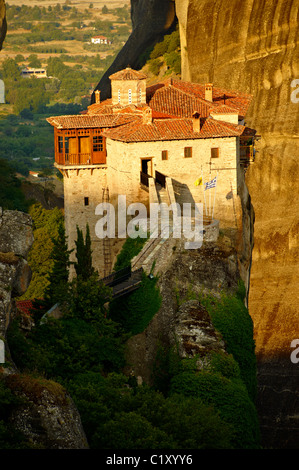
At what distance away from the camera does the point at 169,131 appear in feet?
162

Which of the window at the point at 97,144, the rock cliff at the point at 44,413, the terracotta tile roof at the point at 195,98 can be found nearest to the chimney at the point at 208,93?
the terracotta tile roof at the point at 195,98

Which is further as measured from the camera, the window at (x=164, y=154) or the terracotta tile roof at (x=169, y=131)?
the window at (x=164, y=154)

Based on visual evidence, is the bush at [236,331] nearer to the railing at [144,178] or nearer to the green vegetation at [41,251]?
the railing at [144,178]

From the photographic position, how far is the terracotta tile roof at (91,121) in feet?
171

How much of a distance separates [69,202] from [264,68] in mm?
21810

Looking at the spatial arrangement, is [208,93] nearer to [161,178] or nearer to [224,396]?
[161,178]

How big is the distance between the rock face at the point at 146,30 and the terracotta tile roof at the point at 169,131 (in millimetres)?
42427

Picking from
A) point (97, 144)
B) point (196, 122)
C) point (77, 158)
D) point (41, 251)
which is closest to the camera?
point (196, 122)

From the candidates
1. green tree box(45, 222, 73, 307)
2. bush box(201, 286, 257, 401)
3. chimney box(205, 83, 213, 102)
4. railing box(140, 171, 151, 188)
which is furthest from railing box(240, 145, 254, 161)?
green tree box(45, 222, 73, 307)

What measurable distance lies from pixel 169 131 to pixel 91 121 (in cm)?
540

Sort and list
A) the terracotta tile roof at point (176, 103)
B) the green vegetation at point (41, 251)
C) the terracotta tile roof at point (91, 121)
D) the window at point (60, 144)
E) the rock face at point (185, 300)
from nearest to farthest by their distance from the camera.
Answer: the rock face at point (185, 300) < the terracotta tile roof at point (91, 121) < the window at point (60, 144) < the terracotta tile roof at point (176, 103) < the green vegetation at point (41, 251)

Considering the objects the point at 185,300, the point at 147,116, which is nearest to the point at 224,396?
the point at 185,300

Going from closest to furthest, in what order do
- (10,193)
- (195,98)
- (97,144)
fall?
(97,144) → (195,98) → (10,193)
